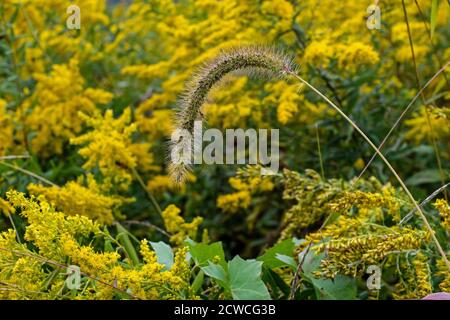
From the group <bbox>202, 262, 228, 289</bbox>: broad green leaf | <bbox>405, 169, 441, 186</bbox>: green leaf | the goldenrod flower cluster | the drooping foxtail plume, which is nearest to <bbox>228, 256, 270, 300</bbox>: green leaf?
<bbox>202, 262, 228, 289</bbox>: broad green leaf

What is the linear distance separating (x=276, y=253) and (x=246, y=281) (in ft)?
0.90

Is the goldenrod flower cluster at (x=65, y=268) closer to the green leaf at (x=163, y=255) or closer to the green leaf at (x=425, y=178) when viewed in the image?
the green leaf at (x=163, y=255)

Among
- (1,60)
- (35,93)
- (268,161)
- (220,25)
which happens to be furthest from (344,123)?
(1,60)

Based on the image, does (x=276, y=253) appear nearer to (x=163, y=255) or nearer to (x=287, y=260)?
(x=287, y=260)

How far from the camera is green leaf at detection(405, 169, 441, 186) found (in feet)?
11.5

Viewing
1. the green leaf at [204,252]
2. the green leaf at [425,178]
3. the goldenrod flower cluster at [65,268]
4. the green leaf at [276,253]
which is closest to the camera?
the goldenrod flower cluster at [65,268]

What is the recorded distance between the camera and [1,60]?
13.7 feet

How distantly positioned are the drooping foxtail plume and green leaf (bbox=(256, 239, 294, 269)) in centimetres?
44

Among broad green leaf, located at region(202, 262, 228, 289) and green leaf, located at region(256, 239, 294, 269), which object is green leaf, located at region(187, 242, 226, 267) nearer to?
broad green leaf, located at region(202, 262, 228, 289)

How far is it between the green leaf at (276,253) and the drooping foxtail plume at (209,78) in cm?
44

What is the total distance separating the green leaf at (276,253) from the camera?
2414 millimetres

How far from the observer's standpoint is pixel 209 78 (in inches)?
84.1

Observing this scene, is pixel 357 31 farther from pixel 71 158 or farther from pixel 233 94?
pixel 71 158

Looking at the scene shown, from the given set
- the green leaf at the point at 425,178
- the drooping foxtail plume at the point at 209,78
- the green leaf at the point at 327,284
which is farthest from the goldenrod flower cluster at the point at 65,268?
the green leaf at the point at 425,178
